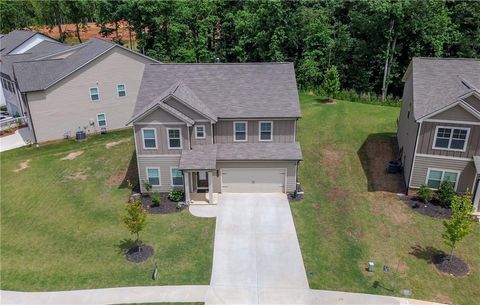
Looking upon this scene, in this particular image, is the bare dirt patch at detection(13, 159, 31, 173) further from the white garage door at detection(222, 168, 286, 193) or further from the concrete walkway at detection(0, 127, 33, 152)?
the white garage door at detection(222, 168, 286, 193)

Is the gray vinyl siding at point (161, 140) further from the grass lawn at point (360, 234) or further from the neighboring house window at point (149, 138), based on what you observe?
the grass lawn at point (360, 234)

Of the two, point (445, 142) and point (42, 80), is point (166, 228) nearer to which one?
point (445, 142)

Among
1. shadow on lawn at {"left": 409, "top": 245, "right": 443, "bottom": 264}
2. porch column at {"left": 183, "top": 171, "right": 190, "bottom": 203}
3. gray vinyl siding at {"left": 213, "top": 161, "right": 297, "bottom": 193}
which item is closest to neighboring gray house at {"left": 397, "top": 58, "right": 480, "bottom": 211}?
shadow on lawn at {"left": 409, "top": 245, "right": 443, "bottom": 264}

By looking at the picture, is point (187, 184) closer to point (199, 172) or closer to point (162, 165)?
point (199, 172)

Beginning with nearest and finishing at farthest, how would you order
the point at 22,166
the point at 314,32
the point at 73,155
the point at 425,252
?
the point at 425,252
the point at 22,166
the point at 73,155
the point at 314,32

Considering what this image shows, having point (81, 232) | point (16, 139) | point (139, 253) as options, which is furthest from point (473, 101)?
point (16, 139)

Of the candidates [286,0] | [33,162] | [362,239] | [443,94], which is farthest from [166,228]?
[286,0]
